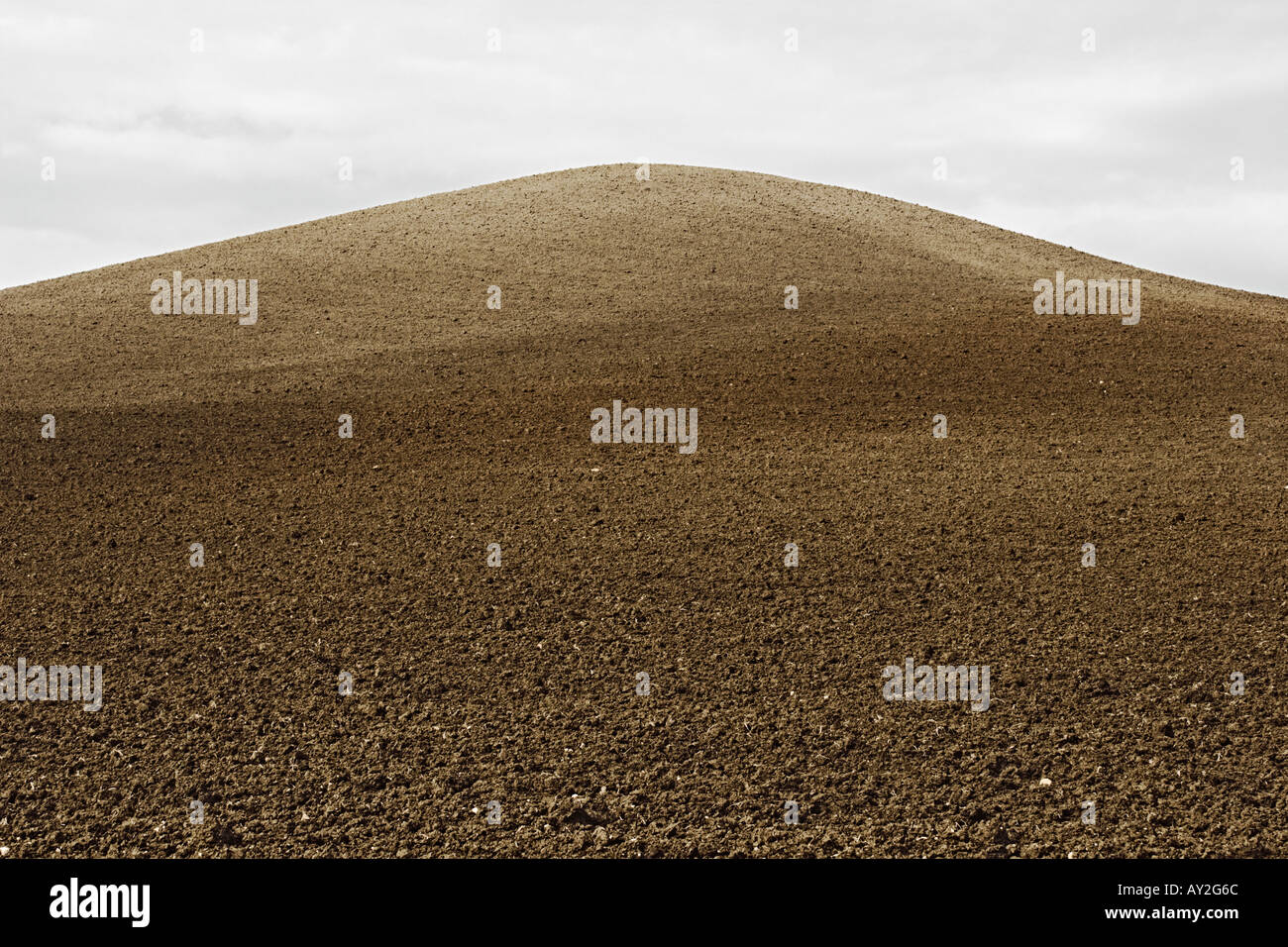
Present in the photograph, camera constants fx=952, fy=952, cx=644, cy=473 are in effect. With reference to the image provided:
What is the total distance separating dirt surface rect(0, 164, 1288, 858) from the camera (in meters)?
5.88

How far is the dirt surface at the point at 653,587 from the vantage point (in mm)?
5879

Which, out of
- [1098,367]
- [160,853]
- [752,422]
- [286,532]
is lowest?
[160,853]

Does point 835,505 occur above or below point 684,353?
below

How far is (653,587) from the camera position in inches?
355

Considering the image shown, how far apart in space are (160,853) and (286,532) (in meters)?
5.56

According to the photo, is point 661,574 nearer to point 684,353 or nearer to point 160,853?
point 160,853

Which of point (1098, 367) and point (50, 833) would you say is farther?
point (1098, 367)

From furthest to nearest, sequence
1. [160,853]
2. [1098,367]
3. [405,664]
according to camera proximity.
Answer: [1098,367]
[405,664]
[160,853]

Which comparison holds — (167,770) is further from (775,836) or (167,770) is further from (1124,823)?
(1124,823)

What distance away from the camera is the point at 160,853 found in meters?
5.48

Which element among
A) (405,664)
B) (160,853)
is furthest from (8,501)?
(160,853)

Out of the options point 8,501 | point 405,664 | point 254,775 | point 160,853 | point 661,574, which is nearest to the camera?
point 160,853

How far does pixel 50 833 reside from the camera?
18.6ft

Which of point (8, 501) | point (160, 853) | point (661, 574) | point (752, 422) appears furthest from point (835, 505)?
point (8, 501)
